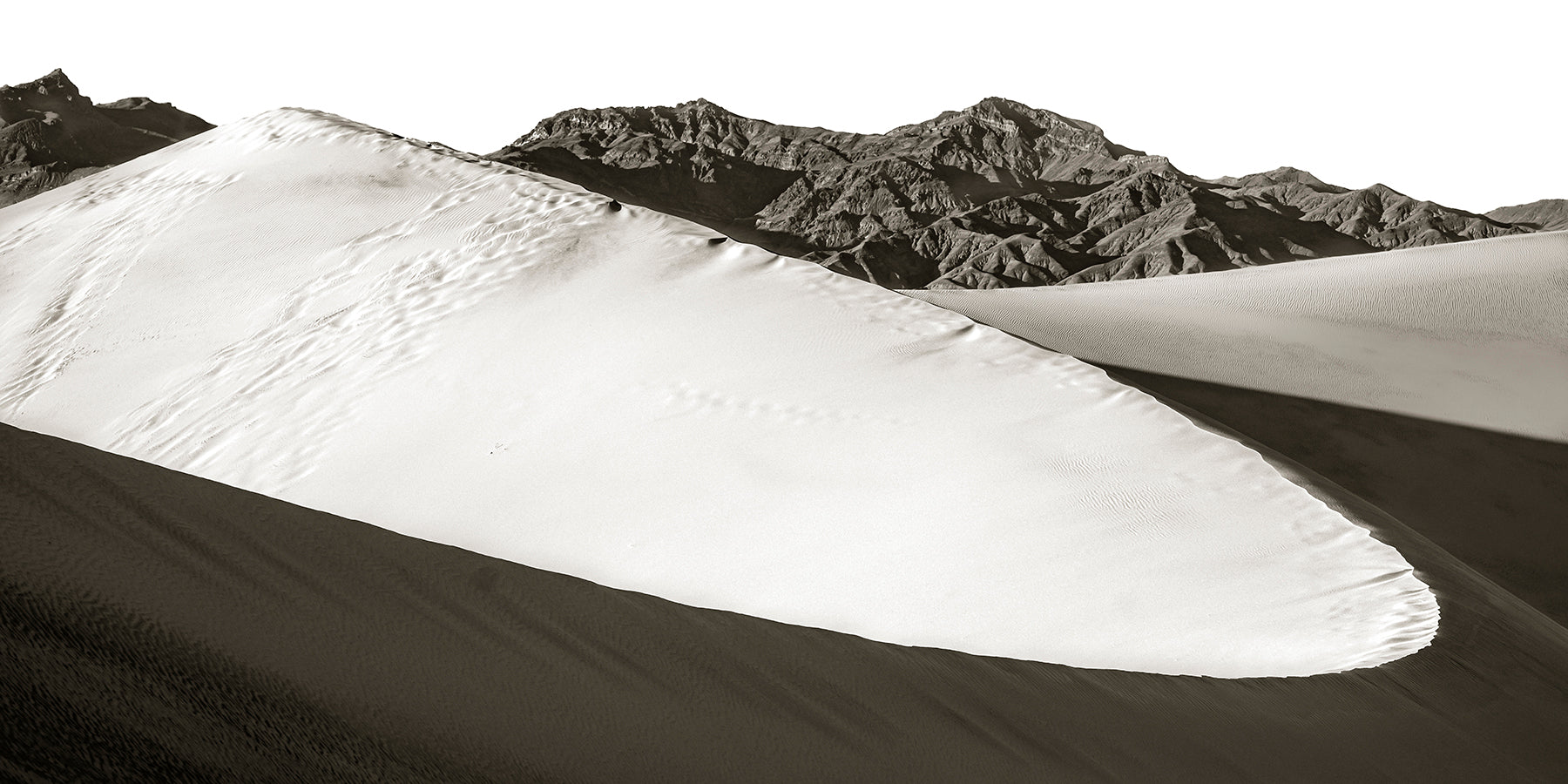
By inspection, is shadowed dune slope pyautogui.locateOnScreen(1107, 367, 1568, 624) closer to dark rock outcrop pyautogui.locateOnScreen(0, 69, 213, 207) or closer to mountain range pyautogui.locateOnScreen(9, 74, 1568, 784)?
mountain range pyautogui.locateOnScreen(9, 74, 1568, 784)

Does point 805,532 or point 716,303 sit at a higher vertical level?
point 716,303

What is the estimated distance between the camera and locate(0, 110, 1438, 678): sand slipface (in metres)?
4.66

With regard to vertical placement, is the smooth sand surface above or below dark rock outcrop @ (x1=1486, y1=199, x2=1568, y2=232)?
above

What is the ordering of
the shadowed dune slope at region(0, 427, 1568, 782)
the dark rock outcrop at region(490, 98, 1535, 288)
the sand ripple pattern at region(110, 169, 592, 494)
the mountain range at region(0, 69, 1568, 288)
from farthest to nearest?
the mountain range at region(0, 69, 1568, 288) → the dark rock outcrop at region(490, 98, 1535, 288) → the sand ripple pattern at region(110, 169, 592, 494) → the shadowed dune slope at region(0, 427, 1568, 782)

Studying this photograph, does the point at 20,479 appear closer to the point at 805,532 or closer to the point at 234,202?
the point at 805,532

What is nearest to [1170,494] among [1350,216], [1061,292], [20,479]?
[20,479]

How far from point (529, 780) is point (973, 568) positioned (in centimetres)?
300

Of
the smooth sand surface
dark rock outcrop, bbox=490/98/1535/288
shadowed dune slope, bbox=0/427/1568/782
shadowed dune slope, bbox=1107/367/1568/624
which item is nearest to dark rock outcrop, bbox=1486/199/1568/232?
dark rock outcrop, bbox=490/98/1535/288

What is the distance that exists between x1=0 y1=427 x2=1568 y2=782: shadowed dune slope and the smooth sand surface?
5945mm

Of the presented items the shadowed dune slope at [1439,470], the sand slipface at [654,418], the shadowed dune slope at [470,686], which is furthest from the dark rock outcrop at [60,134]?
the shadowed dune slope at [470,686]

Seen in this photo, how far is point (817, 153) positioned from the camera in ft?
287

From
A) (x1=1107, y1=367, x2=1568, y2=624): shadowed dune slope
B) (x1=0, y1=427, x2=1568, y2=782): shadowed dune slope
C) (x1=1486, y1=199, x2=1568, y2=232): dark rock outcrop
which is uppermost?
(x1=0, y1=427, x2=1568, y2=782): shadowed dune slope

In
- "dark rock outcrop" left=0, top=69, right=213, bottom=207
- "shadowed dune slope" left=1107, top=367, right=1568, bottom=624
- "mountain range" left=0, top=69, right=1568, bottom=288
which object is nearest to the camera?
"shadowed dune slope" left=1107, top=367, right=1568, bottom=624

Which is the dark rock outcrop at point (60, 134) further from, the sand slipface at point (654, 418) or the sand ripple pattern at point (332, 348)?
the sand ripple pattern at point (332, 348)
